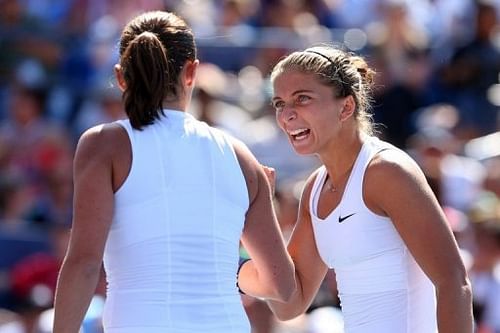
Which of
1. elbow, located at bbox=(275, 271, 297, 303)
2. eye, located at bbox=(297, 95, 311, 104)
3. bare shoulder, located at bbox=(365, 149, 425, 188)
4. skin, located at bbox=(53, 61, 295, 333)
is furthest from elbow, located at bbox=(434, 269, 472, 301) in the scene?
skin, located at bbox=(53, 61, 295, 333)

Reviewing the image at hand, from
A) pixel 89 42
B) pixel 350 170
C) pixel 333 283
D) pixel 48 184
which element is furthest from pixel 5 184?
pixel 350 170

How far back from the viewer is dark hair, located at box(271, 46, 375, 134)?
361cm

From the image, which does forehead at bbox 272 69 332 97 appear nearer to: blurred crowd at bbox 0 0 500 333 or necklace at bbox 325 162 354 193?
necklace at bbox 325 162 354 193

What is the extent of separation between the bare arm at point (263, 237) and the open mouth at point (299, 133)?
0.68 ft

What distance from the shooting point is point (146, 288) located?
3152 millimetres

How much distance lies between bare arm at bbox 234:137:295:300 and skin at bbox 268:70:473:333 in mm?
225

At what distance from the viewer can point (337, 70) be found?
3613 mm

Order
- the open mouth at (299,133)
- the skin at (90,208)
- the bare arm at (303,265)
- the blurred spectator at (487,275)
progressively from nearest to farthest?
1. the skin at (90,208)
2. the open mouth at (299,133)
3. the bare arm at (303,265)
4. the blurred spectator at (487,275)

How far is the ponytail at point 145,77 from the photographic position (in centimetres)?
327

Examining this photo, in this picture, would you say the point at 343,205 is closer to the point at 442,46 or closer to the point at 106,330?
the point at 106,330

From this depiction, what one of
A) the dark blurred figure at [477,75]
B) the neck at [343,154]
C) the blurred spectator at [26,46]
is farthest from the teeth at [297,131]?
the blurred spectator at [26,46]

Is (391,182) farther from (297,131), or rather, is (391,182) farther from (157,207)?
(157,207)

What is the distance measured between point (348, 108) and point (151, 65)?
0.67 m

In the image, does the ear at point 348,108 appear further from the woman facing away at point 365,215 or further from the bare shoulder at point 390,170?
the bare shoulder at point 390,170
